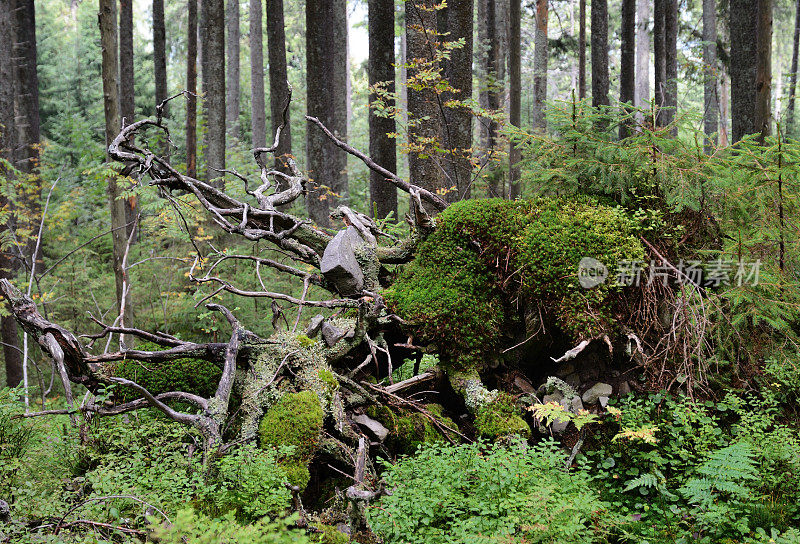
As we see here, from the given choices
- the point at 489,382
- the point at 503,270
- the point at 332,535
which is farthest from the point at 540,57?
the point at 332,535

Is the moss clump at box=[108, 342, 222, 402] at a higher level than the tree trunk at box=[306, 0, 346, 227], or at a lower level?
lower

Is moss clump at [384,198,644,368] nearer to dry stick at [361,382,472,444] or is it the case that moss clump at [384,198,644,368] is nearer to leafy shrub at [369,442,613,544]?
dry stick at [361,382,472,444]

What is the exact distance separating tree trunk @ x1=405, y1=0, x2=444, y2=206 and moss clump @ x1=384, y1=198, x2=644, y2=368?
286 centimetres

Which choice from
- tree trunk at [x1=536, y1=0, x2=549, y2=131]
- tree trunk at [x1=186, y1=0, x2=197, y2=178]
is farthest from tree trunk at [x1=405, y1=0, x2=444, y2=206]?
tree trunk at [x1=536, y1=0, x2=549, y2=131]

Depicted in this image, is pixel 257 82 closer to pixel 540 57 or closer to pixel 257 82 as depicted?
pixel 257 82

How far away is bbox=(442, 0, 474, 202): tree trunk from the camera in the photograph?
8.28m

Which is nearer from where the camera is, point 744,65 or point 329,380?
point 329,380

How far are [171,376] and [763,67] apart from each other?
316 inches

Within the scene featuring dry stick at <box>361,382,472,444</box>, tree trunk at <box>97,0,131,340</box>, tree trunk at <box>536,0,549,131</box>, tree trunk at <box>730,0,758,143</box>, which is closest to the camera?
dry stick at <box>361,382,472,444</box>

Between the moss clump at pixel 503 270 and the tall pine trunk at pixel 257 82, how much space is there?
48.2 feet

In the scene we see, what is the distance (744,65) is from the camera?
7715mm

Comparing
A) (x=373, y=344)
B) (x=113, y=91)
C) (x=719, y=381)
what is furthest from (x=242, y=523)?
(x=113, y=91)

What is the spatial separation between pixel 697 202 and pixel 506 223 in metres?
1.67

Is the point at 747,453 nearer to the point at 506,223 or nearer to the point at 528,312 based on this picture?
the point at 528,312
